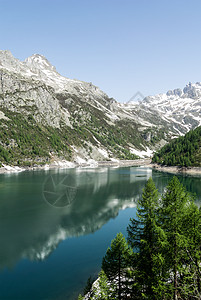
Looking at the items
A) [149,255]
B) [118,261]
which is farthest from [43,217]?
[149,255]

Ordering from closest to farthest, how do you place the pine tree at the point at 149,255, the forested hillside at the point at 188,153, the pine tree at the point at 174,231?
the pine tree at the point at 149,255 < the pine tree at the point at 174,231 < the forested hillside at the point at 188,153

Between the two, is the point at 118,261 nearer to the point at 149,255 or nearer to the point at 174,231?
the point at 149,255

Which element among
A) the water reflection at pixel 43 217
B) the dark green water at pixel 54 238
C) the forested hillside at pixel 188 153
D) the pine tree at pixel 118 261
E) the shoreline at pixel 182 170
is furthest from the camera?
the forested hillside at pixel 188 153

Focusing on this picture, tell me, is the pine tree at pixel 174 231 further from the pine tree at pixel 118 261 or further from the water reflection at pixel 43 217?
the water reflection at pixel 43 217

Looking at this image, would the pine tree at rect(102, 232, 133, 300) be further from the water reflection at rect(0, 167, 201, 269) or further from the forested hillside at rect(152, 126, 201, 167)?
the forested hillside at rect(152, 126, 201, 167)

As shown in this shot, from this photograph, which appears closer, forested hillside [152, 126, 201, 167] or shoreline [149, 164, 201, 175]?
shoreline [149, 164, 201, 175]

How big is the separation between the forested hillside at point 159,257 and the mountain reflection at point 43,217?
18115mm

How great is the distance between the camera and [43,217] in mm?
54156

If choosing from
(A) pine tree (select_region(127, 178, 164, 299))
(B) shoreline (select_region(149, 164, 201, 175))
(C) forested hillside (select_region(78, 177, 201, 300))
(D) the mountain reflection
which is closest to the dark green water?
(D) the mountain reflection

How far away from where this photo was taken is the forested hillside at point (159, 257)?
1959cm

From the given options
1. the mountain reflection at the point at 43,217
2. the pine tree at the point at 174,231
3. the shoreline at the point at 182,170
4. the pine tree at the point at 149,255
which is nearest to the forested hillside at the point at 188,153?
the shoreline at the point at 182,170

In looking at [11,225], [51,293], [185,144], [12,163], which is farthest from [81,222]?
[185,144]

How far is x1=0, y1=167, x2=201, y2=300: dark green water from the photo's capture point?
90.3 ft

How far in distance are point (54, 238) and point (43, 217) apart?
527 inches
